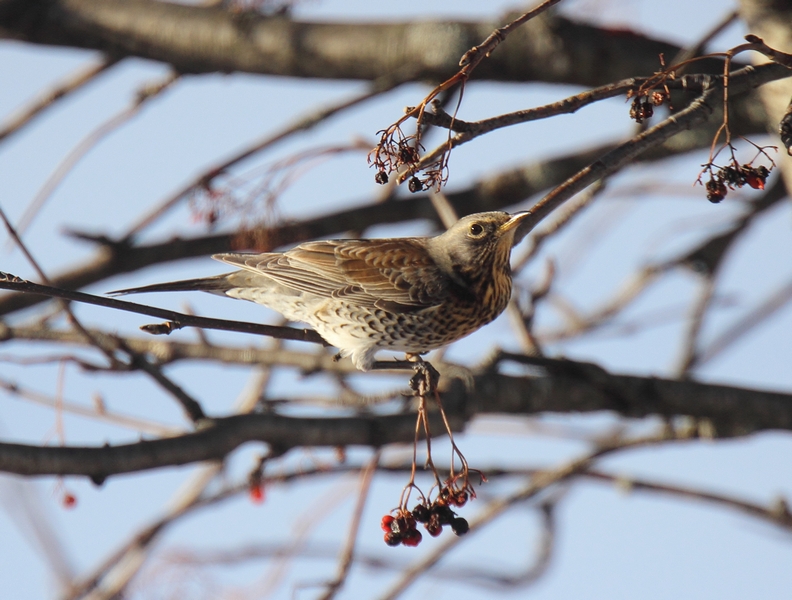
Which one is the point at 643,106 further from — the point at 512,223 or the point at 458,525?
the point at 512,223

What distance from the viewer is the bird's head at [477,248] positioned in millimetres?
4426

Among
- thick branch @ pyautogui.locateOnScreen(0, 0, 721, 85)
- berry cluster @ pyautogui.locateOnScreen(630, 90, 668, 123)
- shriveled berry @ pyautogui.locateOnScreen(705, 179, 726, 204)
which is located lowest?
shriveled berry @ pyautogui.locateOnScreen(705, 179, 726, 204)

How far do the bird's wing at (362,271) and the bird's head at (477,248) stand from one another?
0.10 meters

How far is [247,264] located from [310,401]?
77 centimetres

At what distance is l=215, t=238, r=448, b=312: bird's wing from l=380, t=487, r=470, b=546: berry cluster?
1373mm

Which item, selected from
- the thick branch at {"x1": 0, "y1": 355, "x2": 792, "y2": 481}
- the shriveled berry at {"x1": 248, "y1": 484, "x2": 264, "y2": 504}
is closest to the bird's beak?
the thick branch at {"x1": 0, "y1": 355, "x2": 792, "y2": 481}

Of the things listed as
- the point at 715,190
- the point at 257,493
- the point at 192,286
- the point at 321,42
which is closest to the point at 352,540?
the point at 257,493

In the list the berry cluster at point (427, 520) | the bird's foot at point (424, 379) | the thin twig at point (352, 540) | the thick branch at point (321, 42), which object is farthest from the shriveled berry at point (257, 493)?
the thick branch at point (321, 42)

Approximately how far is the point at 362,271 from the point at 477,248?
22.1 inches

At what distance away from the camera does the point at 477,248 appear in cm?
450

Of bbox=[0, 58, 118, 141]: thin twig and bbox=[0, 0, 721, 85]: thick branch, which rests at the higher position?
bbox=[0, 0, 721, 85]: thick branch

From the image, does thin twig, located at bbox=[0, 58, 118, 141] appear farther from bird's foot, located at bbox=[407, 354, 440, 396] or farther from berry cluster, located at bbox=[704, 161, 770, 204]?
berry cluster, located at bbox=[704, 161, 770, 204]

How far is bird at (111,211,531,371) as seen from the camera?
4266 millimetres

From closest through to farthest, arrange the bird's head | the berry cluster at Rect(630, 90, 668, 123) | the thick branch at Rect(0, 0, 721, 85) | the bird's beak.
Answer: the berry cluster at Rect(630, 90, 668, 123) → the bird's beak → the bird's head → the thick branch at Rect(0, 0, 721, 85)
